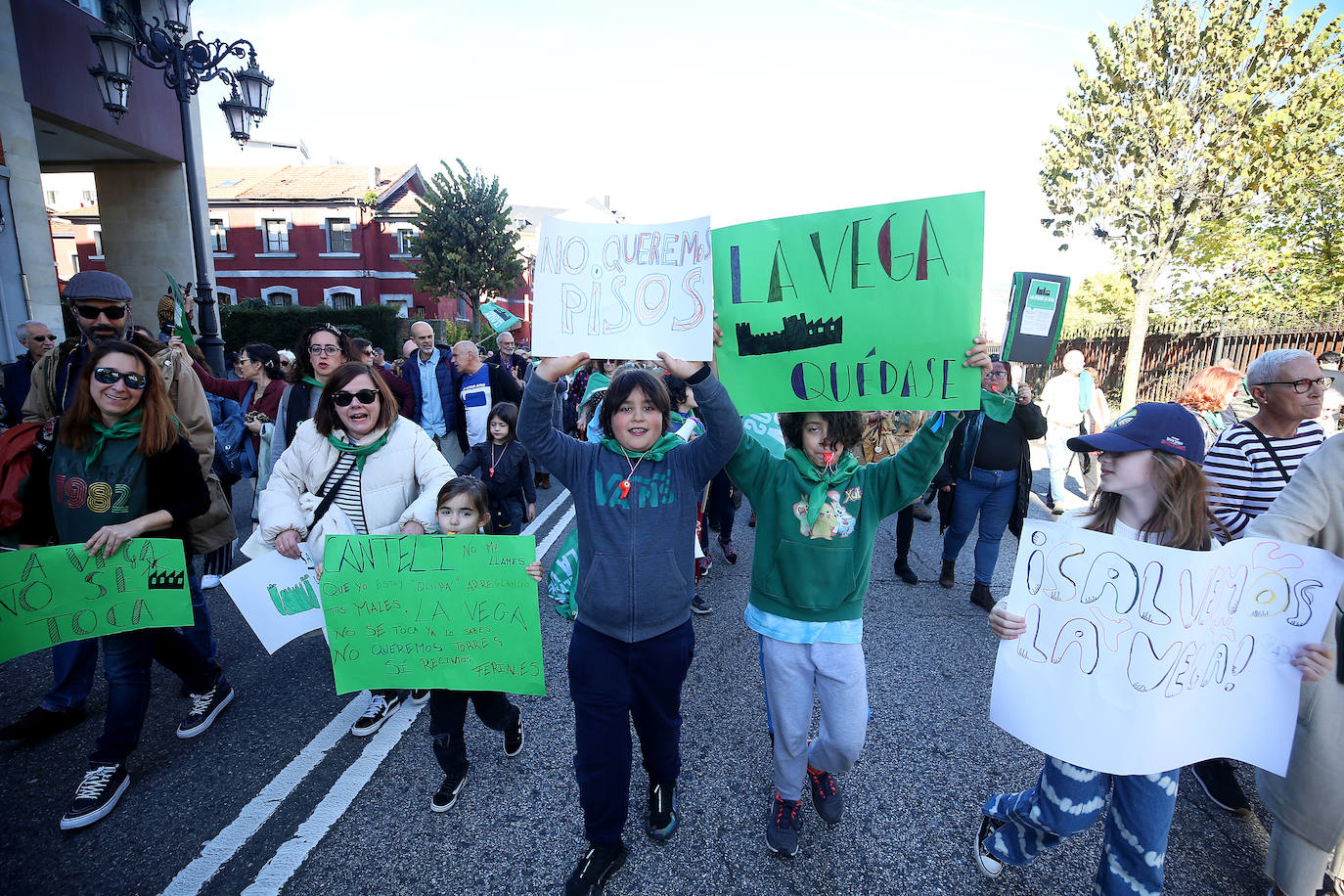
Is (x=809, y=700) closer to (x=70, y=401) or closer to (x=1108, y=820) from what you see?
(x=1108, y=820)

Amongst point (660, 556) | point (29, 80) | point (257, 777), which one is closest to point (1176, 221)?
point (660, 556)

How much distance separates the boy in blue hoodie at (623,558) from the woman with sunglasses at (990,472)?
11.1ft

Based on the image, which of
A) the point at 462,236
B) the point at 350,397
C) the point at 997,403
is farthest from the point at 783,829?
the point at 462,236

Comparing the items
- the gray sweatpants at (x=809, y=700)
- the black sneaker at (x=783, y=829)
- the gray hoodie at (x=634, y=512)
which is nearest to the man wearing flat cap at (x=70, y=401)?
the gray hoodie at (x=634, y=512)

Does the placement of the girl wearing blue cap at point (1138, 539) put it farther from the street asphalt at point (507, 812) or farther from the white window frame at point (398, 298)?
the white window frame at point (398, 298)

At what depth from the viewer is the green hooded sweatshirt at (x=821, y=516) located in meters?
2.44

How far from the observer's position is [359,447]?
3.03 m

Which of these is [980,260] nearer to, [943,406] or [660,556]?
[943,406]

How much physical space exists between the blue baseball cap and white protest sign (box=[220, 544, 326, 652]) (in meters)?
3.34

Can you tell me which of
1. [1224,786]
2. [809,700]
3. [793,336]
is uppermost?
[793,336]

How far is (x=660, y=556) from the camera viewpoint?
7.83 feet

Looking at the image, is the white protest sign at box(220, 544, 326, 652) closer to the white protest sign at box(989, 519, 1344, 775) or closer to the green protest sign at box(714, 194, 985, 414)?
the green protest sign at box(714, 194, 985, 414)

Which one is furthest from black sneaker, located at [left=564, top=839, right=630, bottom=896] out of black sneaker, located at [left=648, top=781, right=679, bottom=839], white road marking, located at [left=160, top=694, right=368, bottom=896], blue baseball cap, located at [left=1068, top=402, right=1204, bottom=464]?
→ blue baseball cap, located at [left=1068, top=402, right=1204, bottom=464]

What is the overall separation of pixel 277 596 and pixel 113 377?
1.19 metres
